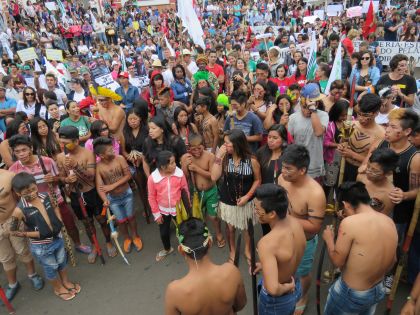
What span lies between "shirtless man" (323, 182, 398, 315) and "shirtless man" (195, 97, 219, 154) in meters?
2.93

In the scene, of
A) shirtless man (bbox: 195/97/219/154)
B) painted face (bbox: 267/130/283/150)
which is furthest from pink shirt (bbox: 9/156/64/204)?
painted face (bbox: 267/130/283/150)

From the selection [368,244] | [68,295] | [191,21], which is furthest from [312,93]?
[191,21]

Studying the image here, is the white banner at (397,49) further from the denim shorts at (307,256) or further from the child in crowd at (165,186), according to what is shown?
the denim shorts at (307,256)

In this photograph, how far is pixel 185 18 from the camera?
9.39m

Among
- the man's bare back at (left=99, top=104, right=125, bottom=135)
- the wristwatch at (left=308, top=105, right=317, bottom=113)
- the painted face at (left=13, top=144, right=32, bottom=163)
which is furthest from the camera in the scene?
the man's bare back at (left=99, top=104, right=125, bottom=135)

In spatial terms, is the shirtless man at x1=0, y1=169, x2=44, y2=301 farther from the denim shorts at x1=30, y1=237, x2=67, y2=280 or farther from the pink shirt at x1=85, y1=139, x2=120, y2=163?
the pink shirt at x1=85, y1=139, x2=120, y2=163

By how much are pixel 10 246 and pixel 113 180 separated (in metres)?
1.51

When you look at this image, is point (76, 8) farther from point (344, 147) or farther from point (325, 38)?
point (344, 147)

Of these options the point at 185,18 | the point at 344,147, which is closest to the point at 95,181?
the point at 344,147

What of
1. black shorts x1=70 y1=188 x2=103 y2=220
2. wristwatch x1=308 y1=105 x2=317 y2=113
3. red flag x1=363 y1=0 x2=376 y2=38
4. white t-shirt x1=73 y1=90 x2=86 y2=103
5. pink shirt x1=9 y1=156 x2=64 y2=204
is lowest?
black shorts x1=70 y1=188 x2=103 y2=220

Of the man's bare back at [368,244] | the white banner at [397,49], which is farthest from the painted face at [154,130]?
the white banner at [397,49]

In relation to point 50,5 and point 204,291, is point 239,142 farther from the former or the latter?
point 50,5

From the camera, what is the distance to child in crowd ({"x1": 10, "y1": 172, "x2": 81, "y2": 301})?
379 cm

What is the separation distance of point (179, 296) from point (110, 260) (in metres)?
3.10
